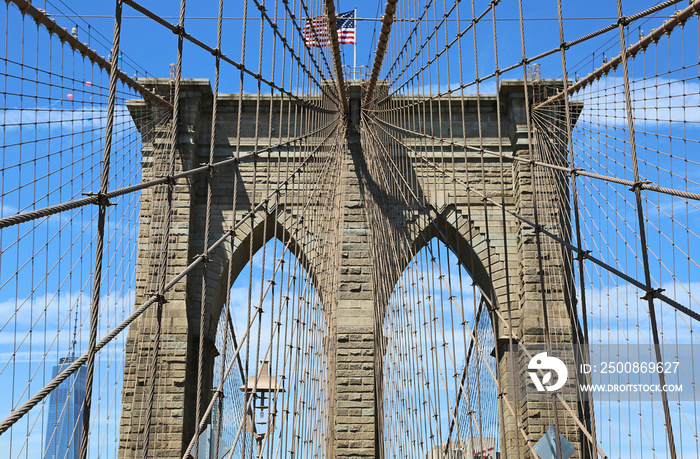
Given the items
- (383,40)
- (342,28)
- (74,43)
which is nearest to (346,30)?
(342,28)

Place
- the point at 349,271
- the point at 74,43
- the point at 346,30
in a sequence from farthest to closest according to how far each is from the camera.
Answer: the point at 346,30 < the point at 349,271 < the point at 74,43

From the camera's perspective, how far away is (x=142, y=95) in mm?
10734

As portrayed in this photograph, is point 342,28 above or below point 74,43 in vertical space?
above

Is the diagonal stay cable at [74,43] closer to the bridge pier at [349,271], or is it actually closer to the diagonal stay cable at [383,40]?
the bridge pier at [349,271]

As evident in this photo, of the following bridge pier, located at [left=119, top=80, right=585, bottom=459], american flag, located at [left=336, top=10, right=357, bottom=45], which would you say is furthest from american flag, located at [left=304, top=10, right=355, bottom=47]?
bridge pier, located at [left=119, top=80, right=585, bottom=459]

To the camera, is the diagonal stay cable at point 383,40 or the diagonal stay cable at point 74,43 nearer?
the diagonal stay cable at point 74,43

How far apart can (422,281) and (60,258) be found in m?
3.78

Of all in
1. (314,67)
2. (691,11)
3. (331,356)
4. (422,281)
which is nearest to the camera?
(691,11)

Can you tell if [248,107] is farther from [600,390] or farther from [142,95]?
[600,390]

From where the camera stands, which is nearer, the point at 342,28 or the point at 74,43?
the point at 74,43

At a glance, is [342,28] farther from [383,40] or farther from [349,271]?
[383,40]

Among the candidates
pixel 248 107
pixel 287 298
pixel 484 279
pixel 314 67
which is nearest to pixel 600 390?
pixel 484 279

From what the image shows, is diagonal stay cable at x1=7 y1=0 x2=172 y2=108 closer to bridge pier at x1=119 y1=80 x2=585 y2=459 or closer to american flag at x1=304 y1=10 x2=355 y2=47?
bridge pier at x1=119 y1=80 x2=585 y2=459

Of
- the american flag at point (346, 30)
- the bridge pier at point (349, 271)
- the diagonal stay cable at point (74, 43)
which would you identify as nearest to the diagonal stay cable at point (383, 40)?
the bridge pier at point (349, 271)
